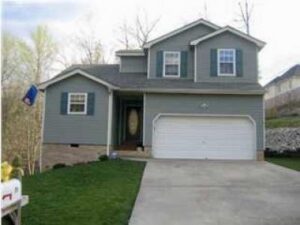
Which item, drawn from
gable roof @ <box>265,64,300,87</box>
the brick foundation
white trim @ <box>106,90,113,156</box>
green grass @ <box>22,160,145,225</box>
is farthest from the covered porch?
gable roof @ <box>265,64,300,87</box>

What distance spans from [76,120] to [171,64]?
549 centimetres

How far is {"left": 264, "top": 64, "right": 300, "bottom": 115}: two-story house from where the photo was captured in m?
33.3

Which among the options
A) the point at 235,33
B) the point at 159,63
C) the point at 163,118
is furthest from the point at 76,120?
the point at 235,33

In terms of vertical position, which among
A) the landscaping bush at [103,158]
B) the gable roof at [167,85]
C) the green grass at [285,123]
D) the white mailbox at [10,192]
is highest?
the gable roof at [167,85]

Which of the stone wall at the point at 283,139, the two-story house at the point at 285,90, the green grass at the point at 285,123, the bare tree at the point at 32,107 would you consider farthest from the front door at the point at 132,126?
the two-story house at the point at 285,90

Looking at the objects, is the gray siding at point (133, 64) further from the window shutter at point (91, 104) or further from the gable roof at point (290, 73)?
the gable roof at point (290, 73)

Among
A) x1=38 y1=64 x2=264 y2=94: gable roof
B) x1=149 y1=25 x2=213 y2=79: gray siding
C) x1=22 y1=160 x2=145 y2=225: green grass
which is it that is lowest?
x1=22 y1=160 x2=145 y2=225: green grass

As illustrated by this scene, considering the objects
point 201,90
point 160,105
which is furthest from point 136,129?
point 201,90

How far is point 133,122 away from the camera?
21391 mm

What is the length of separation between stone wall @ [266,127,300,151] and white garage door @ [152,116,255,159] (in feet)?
20.3

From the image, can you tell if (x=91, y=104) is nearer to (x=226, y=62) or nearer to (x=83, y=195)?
(x=226, y=62)

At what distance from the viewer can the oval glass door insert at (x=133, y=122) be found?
21.3m

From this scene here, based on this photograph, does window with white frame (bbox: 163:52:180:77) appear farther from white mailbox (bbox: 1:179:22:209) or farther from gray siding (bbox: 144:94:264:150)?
white mailbox (bbox: 1:179:22:209)

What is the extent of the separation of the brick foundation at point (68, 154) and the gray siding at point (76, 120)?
0.23 metres
